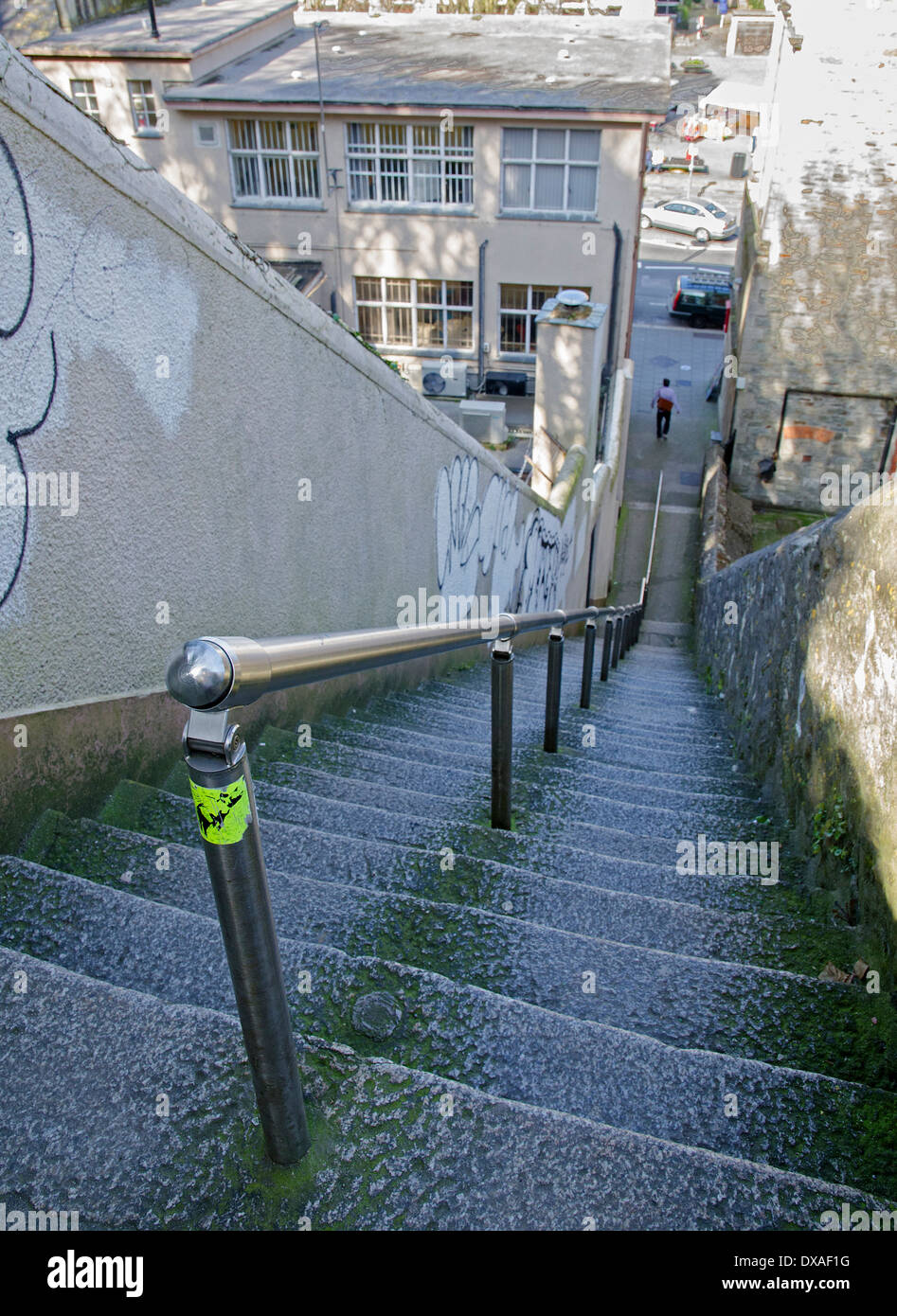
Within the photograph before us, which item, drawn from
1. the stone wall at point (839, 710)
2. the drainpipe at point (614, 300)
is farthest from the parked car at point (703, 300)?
the stone wall at point (839, 710)

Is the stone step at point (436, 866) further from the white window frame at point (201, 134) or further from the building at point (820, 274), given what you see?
the white window frame at point (201, 134)

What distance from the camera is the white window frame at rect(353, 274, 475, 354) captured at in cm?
2047

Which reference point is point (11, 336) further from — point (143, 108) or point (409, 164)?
point (143, 108)

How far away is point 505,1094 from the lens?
6.28ft

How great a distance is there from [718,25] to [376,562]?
2256 inches

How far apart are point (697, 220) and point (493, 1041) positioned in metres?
35.2

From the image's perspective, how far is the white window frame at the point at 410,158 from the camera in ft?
61.8

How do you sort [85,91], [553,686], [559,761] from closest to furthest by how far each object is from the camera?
[553,686], [559,761], [85,91]

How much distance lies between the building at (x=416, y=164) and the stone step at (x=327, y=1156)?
18639mm

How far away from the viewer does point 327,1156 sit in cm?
162

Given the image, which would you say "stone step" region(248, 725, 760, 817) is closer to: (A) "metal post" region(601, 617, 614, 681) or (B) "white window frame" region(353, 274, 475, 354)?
(A) "metal post" region(601, 617, 614, 681)

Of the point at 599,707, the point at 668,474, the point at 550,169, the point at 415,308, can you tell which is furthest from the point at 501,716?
the point at 415,308

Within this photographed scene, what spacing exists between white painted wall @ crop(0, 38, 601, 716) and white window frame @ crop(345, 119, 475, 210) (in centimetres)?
1684
